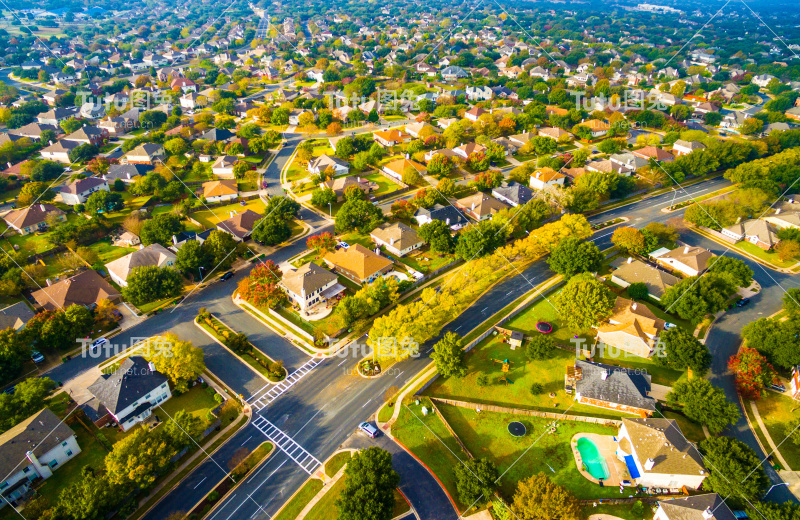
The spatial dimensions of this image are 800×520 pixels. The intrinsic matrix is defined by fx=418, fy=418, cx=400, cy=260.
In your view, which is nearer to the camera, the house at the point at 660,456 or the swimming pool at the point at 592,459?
the house at the point at 660,456

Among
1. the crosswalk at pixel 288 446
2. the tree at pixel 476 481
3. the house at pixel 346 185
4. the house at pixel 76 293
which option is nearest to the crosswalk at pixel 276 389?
the crosswalk at pixel 288 446

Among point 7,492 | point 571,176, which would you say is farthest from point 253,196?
point 571,176

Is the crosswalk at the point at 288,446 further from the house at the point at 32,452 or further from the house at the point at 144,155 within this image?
the house at the point at 144,155

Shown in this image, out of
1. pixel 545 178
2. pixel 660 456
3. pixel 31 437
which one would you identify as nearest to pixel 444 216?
pixel 545 178

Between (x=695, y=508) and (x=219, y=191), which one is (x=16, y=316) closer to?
(x=219, y=191)

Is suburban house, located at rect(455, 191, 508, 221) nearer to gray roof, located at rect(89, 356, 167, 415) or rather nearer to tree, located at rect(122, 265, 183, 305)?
tree, located at rect(122, 265, 183, 305)

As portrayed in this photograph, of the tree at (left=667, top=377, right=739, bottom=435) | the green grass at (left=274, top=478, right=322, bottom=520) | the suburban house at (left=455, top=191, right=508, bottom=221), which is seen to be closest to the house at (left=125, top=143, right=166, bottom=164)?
the suburban house at (left=455, top=191, right=508, bottom=221)

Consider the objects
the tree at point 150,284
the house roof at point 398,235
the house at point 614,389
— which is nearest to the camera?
the house at point 614,389
